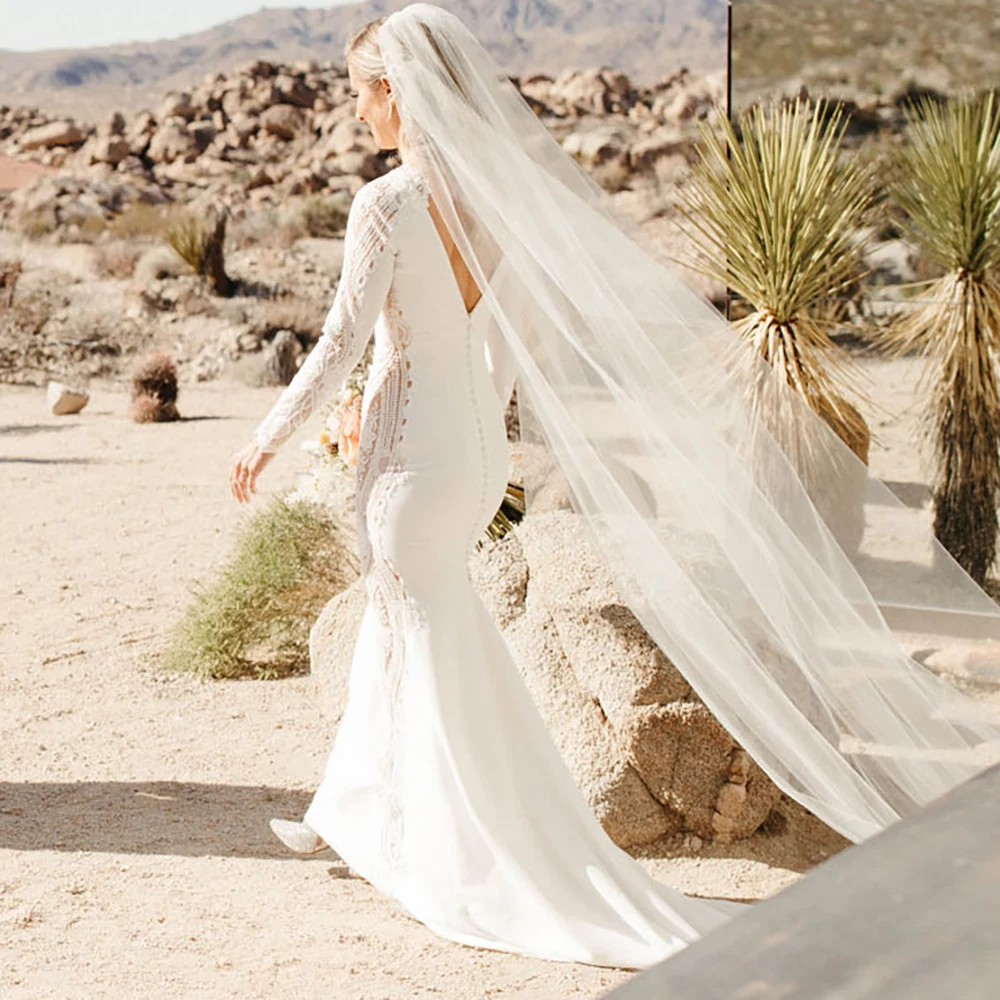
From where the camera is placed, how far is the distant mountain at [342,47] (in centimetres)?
6056

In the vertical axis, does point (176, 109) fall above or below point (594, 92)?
below

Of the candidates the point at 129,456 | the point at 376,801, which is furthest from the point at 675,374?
the point at 129,456

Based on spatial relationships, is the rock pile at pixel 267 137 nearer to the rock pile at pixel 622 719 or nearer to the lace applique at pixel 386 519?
the rock pile at pixel 622 719

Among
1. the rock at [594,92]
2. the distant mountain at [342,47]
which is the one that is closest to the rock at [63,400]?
the rock at [594,92]

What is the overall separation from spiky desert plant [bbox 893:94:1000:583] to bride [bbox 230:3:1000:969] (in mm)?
3317

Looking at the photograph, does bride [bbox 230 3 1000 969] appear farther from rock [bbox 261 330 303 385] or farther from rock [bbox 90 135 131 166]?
rock [bbox 90 135 131 166]

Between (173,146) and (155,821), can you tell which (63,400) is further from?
(173,146)

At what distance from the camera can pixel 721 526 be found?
11.1 feet

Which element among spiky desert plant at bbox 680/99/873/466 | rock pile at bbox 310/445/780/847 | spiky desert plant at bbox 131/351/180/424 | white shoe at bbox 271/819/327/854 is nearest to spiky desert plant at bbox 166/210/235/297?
spiky desert plant at bbox 131/351/180/424

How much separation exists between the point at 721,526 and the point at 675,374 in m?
0.38

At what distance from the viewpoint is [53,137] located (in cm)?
3569

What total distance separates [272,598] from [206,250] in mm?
13474

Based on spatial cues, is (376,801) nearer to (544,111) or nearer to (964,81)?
(964,81)

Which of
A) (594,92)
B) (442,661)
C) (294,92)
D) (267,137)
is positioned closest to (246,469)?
(442,661)
